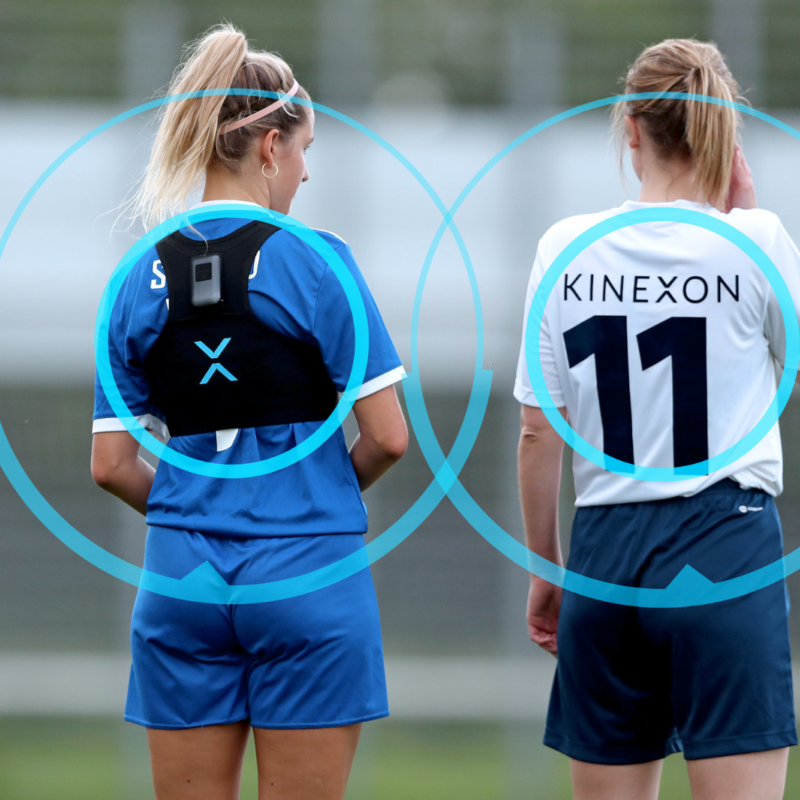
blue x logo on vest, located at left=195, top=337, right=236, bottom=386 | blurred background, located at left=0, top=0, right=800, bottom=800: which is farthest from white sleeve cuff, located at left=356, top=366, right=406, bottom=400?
blurred background, located at left=0, top=0, right=800, bottom=800

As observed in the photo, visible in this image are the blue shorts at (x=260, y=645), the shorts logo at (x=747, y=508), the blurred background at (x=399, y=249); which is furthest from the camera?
the blurred background at (x=399, y=249)

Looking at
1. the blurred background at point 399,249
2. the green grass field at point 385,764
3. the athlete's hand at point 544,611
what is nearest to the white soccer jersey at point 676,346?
the athlete's hand at point 544,611

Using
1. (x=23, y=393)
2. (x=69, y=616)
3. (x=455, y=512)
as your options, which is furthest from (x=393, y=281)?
(x=69, y=616)

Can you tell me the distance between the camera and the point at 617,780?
1854 mm

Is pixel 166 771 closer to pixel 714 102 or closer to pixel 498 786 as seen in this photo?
pixel 714 102

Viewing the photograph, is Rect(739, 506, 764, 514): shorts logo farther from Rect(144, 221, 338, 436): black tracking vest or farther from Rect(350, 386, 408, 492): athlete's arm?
Rect(144, 221, 338, 436): black tracking vest

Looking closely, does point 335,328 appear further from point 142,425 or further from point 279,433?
point 142,425

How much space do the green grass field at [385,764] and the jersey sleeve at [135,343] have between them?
279 centimetres

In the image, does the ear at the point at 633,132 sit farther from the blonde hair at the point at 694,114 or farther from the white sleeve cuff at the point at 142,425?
the white sleeve cuff at the point at 142,425

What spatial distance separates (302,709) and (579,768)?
0.56 m

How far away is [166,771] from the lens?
1722mm
